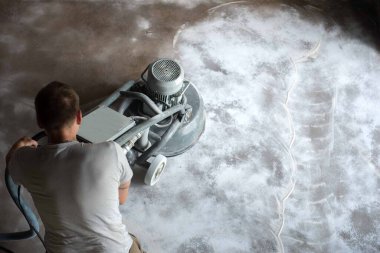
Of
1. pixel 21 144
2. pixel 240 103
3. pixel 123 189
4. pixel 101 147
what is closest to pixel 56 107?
pixel 101 147

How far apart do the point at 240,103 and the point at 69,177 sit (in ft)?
5.83

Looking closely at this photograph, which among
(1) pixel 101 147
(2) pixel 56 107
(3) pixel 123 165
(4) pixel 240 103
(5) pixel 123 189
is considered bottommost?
(4) pixel 240 103

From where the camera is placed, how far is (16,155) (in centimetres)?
168

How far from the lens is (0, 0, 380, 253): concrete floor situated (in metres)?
2.58

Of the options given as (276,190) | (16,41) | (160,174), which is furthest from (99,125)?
(16,41)

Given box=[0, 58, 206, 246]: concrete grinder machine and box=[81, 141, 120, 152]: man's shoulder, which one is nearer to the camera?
box=[81, 141, 120, 152]: man's shoulder

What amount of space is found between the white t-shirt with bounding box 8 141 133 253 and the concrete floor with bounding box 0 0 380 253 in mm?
825

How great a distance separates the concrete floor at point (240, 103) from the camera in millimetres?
2576

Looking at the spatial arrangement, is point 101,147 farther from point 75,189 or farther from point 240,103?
point 240,103

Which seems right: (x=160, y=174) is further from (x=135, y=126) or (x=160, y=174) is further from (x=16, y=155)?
(x=16, y=155)

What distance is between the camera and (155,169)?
8.31ft

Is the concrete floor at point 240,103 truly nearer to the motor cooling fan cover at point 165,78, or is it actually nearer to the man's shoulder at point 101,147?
the motor cooling fan cover at point 165,78

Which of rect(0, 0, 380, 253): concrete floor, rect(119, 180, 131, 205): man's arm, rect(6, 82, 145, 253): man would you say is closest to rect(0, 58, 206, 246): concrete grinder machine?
rect(0, 0, 380, 253): concrete floor

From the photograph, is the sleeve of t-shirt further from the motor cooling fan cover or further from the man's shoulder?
the motor cooling fan cover
